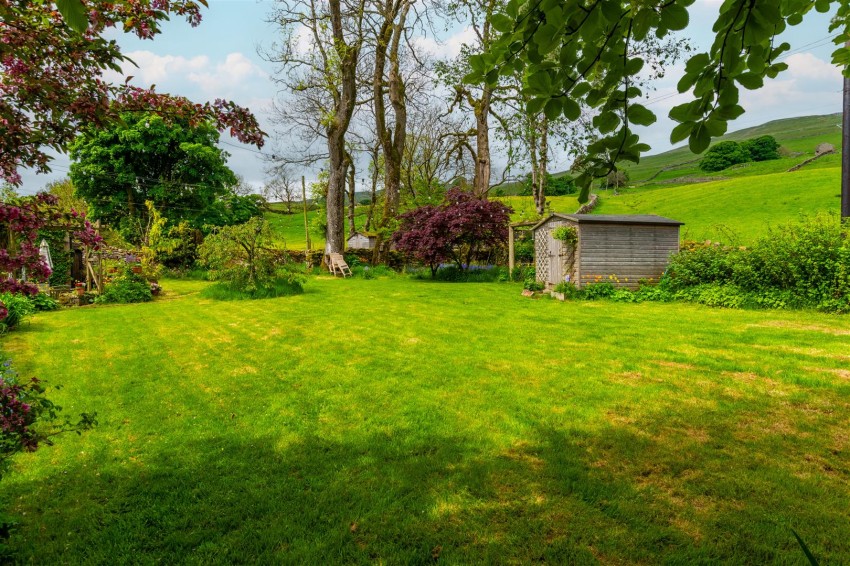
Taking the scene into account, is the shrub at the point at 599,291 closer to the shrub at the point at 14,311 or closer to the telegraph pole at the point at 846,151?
the telegraph pole at the point at 846,151

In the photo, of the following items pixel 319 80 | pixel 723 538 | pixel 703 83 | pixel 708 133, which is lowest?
pixel 723 538

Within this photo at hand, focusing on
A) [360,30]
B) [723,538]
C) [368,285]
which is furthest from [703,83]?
[360,30]

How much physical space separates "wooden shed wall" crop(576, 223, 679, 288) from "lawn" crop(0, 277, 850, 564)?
18.6ft

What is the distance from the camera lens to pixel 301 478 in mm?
2908

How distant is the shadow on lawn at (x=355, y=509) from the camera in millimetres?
2197

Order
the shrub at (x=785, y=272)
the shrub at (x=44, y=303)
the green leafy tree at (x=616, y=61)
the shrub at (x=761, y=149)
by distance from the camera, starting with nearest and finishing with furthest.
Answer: the green leafy tree at (x=616, y=61)
the shrub at (x=785, y=272)
the shrub at (x=44, y=303)
the shrub at (x=761, y=149)

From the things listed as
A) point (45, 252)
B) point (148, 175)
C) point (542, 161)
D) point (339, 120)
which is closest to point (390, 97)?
point (339, 120)

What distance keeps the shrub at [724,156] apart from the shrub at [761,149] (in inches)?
32.9

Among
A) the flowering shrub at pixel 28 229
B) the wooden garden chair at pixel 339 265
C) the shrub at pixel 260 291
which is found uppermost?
the flowering shrub at pixel 28 229

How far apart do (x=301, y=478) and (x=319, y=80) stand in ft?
67.6

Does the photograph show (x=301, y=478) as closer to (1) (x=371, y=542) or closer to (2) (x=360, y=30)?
(1) (x=371, y=542)

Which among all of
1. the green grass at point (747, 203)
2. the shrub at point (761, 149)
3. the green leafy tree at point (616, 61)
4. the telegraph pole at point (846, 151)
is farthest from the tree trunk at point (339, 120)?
the shrub at point (761, 149)

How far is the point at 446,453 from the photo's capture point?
319 centimetres

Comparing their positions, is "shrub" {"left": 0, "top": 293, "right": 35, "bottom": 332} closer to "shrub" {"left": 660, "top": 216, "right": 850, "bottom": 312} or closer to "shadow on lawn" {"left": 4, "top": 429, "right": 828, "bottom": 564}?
"shadow on lawn" {"left": 4, "top": 429, "right": 828, "bottom": 564}
